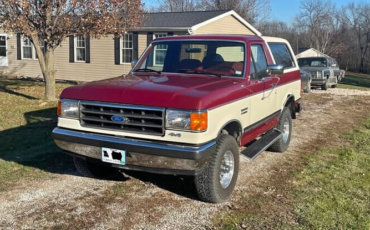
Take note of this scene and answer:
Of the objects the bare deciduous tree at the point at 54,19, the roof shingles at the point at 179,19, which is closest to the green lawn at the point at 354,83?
the roof shingles at the point at 179,19

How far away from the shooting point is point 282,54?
22.9ft

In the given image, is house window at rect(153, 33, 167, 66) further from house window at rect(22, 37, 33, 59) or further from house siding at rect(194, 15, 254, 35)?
house window at rect(22, 37, 33, 59)

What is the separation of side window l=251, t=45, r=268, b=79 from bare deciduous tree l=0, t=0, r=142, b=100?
6.87 m

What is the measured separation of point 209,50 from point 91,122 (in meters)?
2.06

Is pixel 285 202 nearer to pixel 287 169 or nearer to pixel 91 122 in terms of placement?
pixel 287 169

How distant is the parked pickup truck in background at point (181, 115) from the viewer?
3857mm

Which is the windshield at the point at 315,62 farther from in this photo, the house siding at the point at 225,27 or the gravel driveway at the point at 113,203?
the gravel driveway at the point at 113,203

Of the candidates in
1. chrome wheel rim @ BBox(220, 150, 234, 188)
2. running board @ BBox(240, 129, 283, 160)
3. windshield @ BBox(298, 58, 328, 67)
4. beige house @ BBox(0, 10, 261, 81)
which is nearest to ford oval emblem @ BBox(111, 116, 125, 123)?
chrome wheel rim @ BBox(220, 150, 234, 188)

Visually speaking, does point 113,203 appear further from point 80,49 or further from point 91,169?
point 80,49

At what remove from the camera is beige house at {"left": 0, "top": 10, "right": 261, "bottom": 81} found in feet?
61.4

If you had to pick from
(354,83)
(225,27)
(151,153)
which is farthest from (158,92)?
(354,83)

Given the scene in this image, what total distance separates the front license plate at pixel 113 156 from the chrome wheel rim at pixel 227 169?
1.11 m

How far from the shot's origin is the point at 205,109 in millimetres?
3840

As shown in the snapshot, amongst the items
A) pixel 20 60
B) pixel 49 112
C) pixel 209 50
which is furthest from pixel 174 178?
pixel 20 60
